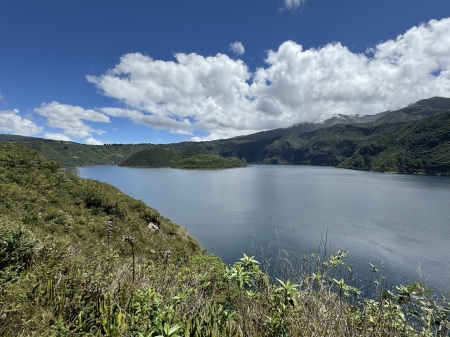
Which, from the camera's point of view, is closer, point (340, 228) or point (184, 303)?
point (184, 303)

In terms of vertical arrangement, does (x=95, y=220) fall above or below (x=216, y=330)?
below

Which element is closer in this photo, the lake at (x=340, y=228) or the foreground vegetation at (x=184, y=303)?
the foreground vegetation at (x=184, y=303)

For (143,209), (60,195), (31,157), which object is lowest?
(143,209)

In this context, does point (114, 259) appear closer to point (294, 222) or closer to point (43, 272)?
point (43, 272)

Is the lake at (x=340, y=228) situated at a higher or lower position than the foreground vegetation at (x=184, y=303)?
lower

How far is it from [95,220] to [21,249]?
737 inches

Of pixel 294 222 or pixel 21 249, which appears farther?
pixel 294 222

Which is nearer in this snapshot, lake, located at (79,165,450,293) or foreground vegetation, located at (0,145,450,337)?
foreground vegetation, located at (0,145,450,337)

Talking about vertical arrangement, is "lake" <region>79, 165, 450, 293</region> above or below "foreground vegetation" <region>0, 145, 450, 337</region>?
below

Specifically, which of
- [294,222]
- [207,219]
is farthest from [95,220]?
[294,222]

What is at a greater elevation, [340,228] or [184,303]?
[184,303]

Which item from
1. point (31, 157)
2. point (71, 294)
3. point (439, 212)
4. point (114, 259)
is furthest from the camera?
point (439, 212)

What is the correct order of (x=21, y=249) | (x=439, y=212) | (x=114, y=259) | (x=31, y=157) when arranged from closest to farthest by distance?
1. (x=21, y=249)
2. (x=114, y=259)
3. (x=31, y=157)
4. (x=439, y=212)

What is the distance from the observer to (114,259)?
6.31 m
